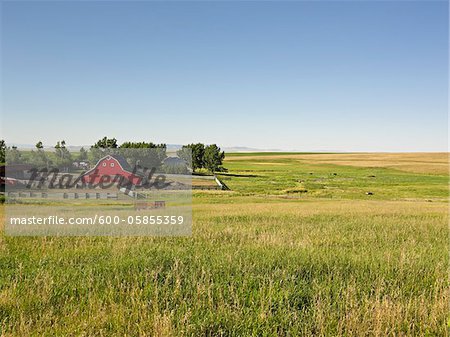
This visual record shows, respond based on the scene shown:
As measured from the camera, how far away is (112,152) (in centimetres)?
5134

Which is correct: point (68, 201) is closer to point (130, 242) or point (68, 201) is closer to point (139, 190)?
point (139, 190)

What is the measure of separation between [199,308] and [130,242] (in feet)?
19.0

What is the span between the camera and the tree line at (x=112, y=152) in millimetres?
56281

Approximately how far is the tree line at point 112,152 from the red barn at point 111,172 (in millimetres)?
3202

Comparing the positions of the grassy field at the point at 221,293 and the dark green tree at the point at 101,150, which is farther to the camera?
the dark green tree at the point at 101,150

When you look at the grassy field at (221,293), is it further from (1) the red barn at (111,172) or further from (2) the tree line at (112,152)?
(1) the red barn at (111,172)

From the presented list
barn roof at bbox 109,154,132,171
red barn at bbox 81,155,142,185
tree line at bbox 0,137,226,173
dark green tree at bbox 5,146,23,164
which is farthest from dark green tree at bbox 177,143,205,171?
red barn at bbox 81,155,142,185

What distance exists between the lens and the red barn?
4288 centimetres

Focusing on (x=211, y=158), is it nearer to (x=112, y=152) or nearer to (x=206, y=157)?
(x=206, y=157)

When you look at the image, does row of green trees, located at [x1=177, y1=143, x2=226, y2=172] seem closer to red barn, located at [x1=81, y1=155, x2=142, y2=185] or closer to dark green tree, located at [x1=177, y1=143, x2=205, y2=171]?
dark green tree, located at [x1=177, y1=143, x2=205, y2=171]

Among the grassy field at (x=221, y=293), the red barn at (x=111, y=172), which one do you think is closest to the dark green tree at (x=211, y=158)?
the red barn at (x=111, y=172)

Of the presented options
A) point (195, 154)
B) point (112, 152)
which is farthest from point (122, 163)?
point (195, 154)

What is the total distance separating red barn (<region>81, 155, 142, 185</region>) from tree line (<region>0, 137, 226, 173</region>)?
3.20 metres

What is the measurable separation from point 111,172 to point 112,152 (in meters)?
7.22
